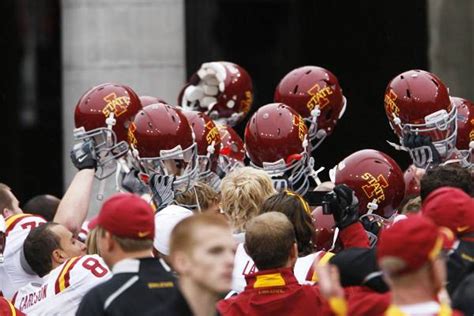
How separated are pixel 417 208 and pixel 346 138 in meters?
6.76

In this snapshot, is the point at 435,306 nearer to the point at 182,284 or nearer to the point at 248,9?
the point at 182,284

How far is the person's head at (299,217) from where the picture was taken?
750 centimetres

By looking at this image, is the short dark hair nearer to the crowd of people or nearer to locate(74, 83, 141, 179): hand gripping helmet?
the crowd of people

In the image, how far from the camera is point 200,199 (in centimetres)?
862

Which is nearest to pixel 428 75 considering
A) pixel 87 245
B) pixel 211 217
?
pixel 87 245

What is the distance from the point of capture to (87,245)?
850 centimetres

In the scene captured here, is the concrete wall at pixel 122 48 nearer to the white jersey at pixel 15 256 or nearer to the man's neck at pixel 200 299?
the white jersey at pixel 15 256

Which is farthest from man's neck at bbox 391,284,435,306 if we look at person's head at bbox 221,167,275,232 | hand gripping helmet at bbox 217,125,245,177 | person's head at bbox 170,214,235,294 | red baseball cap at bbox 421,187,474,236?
hand gripping helmet at bbox 217,125,245,177

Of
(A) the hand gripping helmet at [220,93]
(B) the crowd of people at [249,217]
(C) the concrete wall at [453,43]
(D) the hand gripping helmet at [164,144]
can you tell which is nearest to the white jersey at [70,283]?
(B) the crowd of people at [249,217]

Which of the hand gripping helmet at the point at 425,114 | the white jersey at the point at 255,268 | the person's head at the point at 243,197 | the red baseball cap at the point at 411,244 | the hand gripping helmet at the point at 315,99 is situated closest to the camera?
the red baseball cap at the point at 411,244

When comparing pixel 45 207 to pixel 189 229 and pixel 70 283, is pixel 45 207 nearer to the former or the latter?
pixel 70 283

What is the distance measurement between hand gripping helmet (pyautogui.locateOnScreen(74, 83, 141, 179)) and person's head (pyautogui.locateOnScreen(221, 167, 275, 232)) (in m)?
1.34

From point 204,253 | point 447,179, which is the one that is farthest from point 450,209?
point 204,253

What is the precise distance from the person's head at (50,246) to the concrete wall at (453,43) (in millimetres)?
8220
